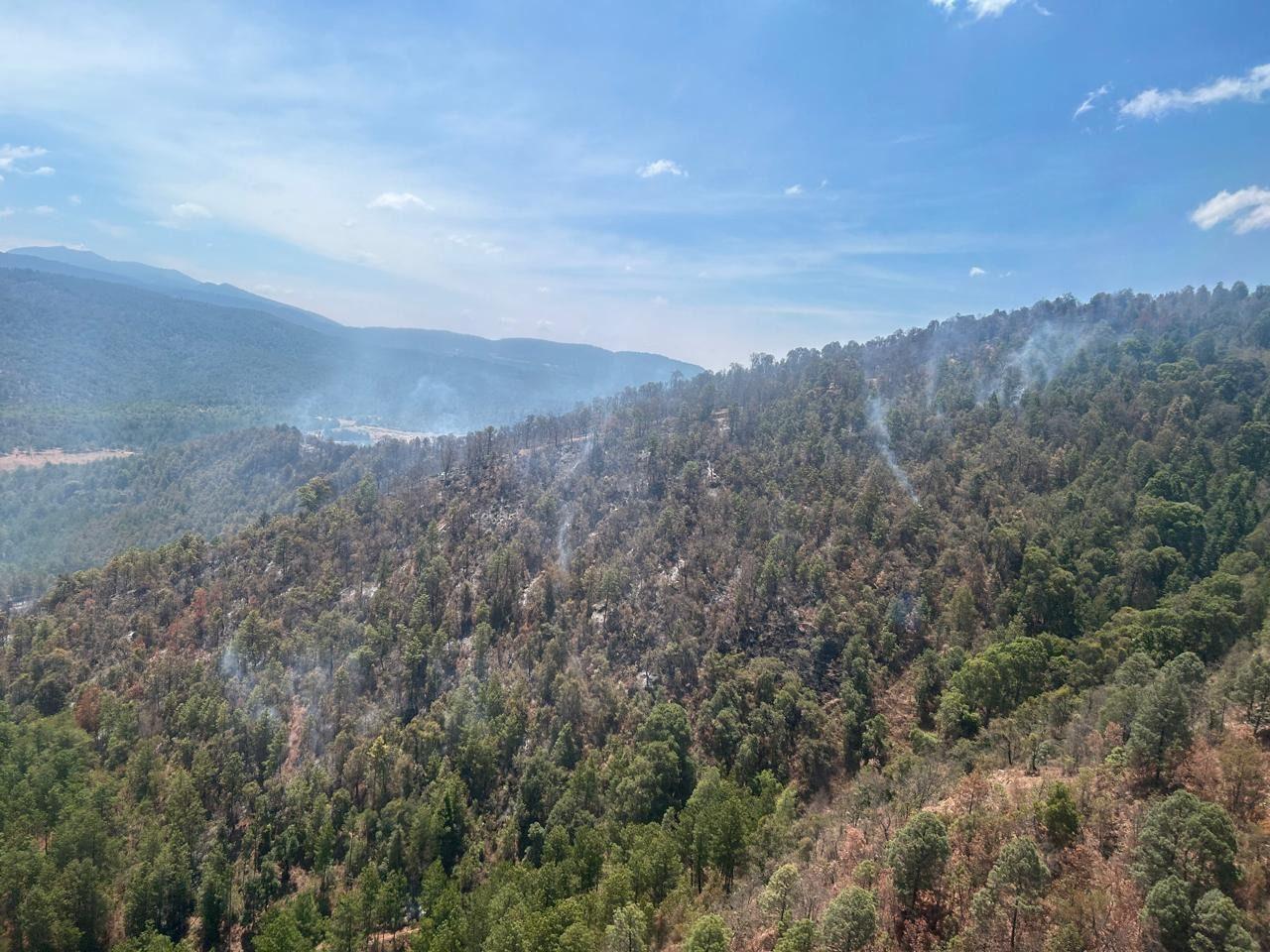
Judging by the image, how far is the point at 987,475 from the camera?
375 feet

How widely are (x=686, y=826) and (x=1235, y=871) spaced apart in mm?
40374

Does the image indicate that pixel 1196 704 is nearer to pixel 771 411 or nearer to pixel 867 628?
pixel 867 628

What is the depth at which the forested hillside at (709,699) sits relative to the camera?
120 ft

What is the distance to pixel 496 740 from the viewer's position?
265ft

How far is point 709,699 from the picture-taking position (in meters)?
84.0

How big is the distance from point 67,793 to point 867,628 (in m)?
102

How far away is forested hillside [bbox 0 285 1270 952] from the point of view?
36.4 metres

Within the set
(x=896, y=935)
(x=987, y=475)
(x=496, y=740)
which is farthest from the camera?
(x=987, y=475)

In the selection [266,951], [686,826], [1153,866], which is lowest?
[266,951]

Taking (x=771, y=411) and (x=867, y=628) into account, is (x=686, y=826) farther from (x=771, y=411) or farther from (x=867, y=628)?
(x=771, y=411)

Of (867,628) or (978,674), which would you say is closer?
(978,674)

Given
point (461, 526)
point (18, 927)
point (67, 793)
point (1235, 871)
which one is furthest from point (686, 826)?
point (461, 526)

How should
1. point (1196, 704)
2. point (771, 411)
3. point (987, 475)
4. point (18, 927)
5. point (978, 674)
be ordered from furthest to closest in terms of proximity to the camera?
point (771, 411) → point (987, 475) → point (978, 674) → point (18, 927) → point (1196, 704)

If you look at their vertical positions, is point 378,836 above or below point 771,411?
below
